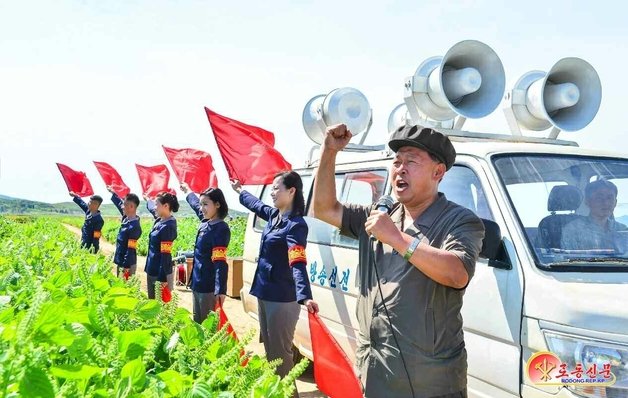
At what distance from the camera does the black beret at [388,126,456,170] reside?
257 cm

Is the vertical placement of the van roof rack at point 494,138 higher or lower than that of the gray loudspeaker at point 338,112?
lower

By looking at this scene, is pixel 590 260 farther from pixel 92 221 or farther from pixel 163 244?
pixel 92 221

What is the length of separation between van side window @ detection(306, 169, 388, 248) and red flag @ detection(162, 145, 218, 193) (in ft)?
10.0

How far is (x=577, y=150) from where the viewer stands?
398 centimetres

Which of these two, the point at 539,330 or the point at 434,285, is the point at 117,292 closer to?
the point at 434,285

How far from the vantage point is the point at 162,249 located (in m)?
7.89

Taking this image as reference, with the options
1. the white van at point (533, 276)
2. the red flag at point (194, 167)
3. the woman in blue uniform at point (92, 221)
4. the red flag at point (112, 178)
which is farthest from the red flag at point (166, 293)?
the red flag at point (112, 178)

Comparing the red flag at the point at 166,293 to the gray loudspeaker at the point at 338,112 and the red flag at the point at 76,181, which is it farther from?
the red flag at the point at 76,181

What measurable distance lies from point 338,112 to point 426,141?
10.3ft

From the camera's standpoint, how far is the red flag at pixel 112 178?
13648 millimetres

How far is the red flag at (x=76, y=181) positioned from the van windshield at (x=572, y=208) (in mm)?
12509

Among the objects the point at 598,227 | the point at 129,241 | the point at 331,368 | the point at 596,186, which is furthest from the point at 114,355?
the point at 129,241

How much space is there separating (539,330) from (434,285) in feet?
2.31

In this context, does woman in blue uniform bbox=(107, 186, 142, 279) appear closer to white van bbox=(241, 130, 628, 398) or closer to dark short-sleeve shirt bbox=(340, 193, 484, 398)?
white van bbox=(241, 130, 628, 398)
